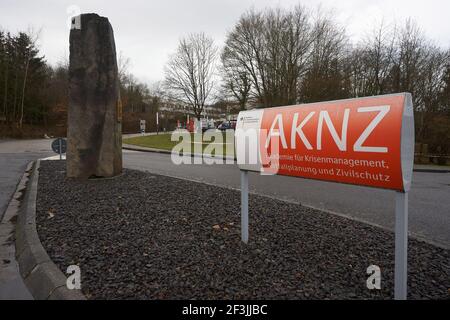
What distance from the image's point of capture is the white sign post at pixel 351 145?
6.48 ft

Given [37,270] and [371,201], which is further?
[371,201]

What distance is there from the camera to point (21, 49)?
40.2m

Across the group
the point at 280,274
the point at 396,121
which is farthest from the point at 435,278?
the point at 396,121

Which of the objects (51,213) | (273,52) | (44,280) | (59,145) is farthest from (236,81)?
(44,280)

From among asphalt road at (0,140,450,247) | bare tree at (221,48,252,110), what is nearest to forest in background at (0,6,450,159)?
bare tree at (221,48,252,110)

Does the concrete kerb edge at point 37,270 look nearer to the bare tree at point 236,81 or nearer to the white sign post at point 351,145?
the white sign post at point 351,145

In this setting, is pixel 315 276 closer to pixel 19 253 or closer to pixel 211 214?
pixel 211 214

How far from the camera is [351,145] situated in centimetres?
222

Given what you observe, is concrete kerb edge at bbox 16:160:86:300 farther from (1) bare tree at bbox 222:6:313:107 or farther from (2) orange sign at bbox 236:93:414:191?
(1) bare tree at bbox 222:6:313:107

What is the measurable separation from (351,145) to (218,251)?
6.00ft

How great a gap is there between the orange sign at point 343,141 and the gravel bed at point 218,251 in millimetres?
970

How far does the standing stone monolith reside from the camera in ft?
23.7

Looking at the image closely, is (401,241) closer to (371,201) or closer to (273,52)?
(371,201)

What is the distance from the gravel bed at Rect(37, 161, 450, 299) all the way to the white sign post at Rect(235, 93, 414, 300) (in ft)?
2.59
